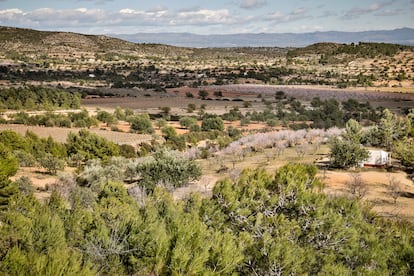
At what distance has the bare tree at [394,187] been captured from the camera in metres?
23.7

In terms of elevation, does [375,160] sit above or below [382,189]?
above

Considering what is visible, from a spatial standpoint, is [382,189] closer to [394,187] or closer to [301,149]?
[394,187]

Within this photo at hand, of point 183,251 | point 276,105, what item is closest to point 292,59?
point 276,105

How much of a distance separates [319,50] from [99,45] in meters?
67.9

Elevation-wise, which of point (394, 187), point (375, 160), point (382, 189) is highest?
point (394, 187)

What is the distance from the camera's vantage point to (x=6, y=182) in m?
20.2

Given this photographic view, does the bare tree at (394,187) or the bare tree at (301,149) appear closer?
the bare tree at (394,187)

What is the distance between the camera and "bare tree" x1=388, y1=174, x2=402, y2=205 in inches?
933

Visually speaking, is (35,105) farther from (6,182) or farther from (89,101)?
(6,182)

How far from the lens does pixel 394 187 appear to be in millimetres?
24859

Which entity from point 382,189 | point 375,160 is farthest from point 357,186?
point 375,160

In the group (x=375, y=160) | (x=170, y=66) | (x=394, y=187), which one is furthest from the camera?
(x=170, y=66)

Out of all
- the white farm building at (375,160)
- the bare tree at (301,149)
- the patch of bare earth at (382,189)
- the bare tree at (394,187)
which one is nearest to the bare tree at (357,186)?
the patch of bare earth at (382,189)

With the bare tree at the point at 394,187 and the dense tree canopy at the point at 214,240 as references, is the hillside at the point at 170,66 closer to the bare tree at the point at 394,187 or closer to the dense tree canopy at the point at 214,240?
the bare tree at the point at 394,187
